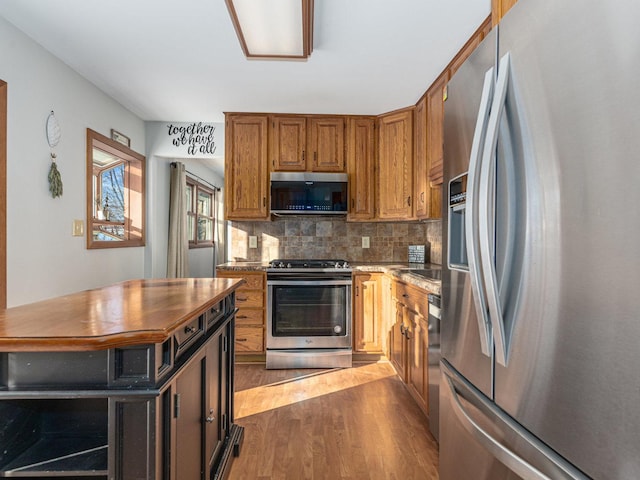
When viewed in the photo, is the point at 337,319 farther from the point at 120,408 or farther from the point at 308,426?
the point at 120,408

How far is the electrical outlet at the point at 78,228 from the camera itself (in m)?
2.70

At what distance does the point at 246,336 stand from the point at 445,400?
7.37ft

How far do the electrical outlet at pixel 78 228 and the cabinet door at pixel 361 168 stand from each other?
228 cm

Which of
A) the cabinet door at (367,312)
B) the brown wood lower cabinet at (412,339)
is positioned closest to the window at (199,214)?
the cabinet door at (367,312)

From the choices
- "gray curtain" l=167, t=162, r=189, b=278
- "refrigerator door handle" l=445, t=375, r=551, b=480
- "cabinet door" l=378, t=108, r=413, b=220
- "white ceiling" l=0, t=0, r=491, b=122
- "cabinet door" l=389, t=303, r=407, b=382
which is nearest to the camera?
"refrigerator door handle" l=445, t=375, r=551, b=480

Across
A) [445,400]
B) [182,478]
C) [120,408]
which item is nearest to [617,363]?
[445,400]

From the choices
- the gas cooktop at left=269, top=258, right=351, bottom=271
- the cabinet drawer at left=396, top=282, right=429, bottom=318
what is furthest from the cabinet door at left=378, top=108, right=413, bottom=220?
the cabinet drawer at left=396, top=282, right=429, bottom=318

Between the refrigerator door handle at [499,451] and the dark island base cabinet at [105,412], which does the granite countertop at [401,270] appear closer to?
the refrigerator door handle at [499,451]

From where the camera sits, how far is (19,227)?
2.17 metres

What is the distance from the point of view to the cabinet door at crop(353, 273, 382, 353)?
3299 millimetres

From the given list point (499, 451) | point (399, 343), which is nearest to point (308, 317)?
point (399, 343)

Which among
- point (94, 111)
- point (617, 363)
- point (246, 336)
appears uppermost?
point (94, 111)

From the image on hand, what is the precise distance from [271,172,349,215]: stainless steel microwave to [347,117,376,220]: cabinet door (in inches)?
5.1

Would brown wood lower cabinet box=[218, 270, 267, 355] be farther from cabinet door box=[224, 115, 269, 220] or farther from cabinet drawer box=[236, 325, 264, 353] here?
cabinet door box=[224, 115, 269, 220]
